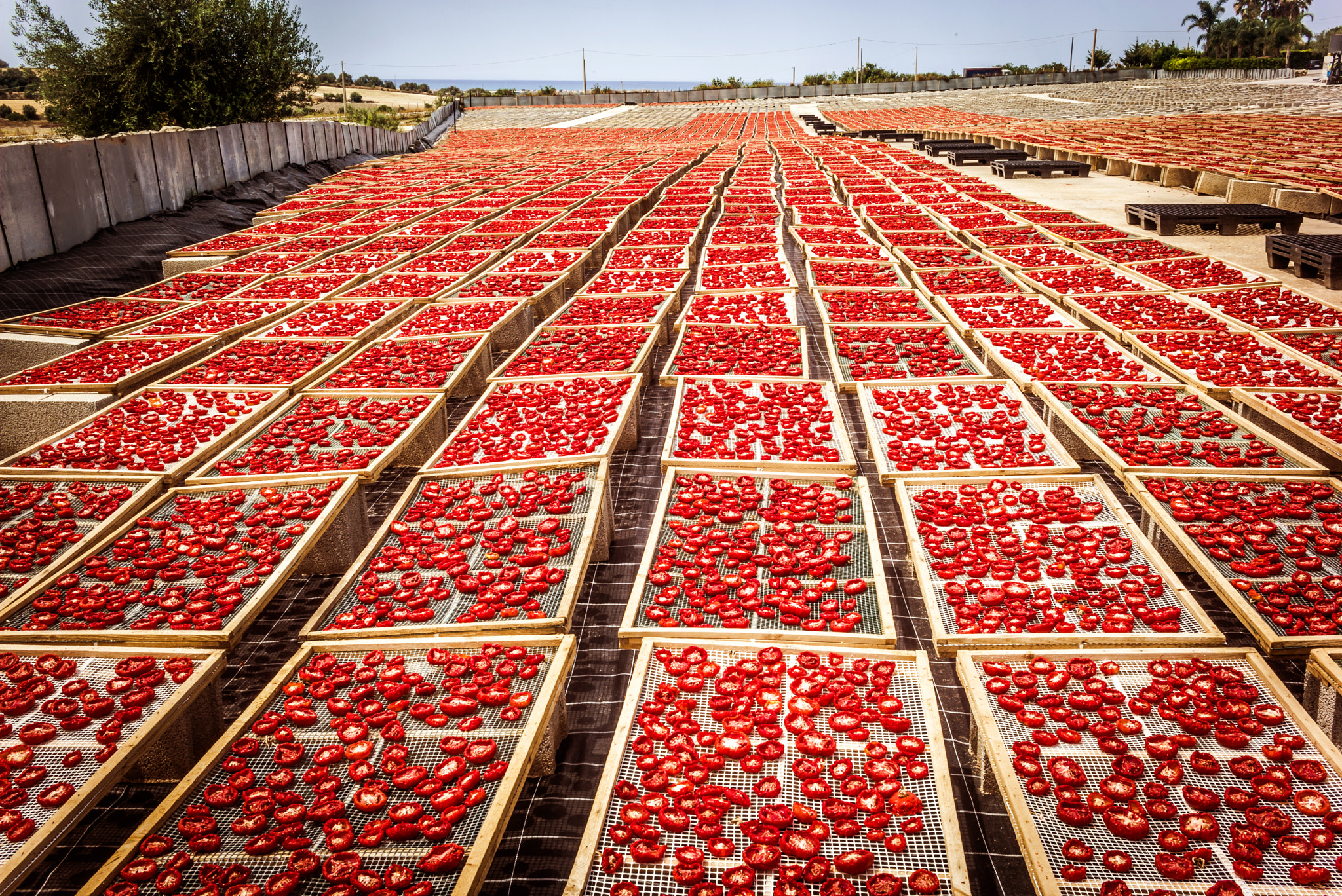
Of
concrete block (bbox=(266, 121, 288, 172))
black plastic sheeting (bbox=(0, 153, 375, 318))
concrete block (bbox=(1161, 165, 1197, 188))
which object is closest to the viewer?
black plastic sheeting (bbox=(0, 153, 375, 318))

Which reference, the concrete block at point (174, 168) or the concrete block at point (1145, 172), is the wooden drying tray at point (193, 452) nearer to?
the concrete block at point (174, 168)

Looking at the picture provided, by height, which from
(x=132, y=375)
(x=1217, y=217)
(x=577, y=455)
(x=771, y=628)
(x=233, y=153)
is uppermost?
(x=233, y=153)

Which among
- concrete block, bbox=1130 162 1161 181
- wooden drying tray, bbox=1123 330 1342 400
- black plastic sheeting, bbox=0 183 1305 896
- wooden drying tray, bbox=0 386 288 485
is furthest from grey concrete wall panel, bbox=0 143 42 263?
concrete block, bbox=1130 162 1161 181

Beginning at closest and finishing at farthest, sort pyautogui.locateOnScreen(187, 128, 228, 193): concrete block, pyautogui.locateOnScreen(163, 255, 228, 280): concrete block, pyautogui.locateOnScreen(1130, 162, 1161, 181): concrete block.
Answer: pyautogui.locateOnScreen(163, 255, 228, 280): concrete block → pyautogui.locateOnScreen(187, 128, 228, 193): concrete block → pyautogui.locateOnScreen(1130, 162, 1161, 181): concrete block

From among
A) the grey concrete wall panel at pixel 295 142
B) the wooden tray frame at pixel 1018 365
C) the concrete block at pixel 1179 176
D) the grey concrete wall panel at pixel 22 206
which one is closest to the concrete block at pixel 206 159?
the grey concrete wall panel at pixel 295 142

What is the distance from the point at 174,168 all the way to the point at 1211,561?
53.3 ft

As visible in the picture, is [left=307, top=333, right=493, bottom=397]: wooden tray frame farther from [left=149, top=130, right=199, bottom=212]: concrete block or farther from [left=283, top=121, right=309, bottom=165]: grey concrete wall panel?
[left=283, top=121, right=309, bottom=165]: grey concrete wall panel

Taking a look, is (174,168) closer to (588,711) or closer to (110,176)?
(110,176)

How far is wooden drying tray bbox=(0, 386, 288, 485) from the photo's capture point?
15.1 feet

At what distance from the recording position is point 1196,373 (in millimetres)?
5551

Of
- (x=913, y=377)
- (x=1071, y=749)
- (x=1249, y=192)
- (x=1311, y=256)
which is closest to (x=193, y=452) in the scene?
(x=913, y=377)

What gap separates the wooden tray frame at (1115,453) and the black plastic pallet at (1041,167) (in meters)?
14.9

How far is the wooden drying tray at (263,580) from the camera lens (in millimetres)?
3246

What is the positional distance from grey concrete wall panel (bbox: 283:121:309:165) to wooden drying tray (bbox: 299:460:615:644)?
1846 centimetres
